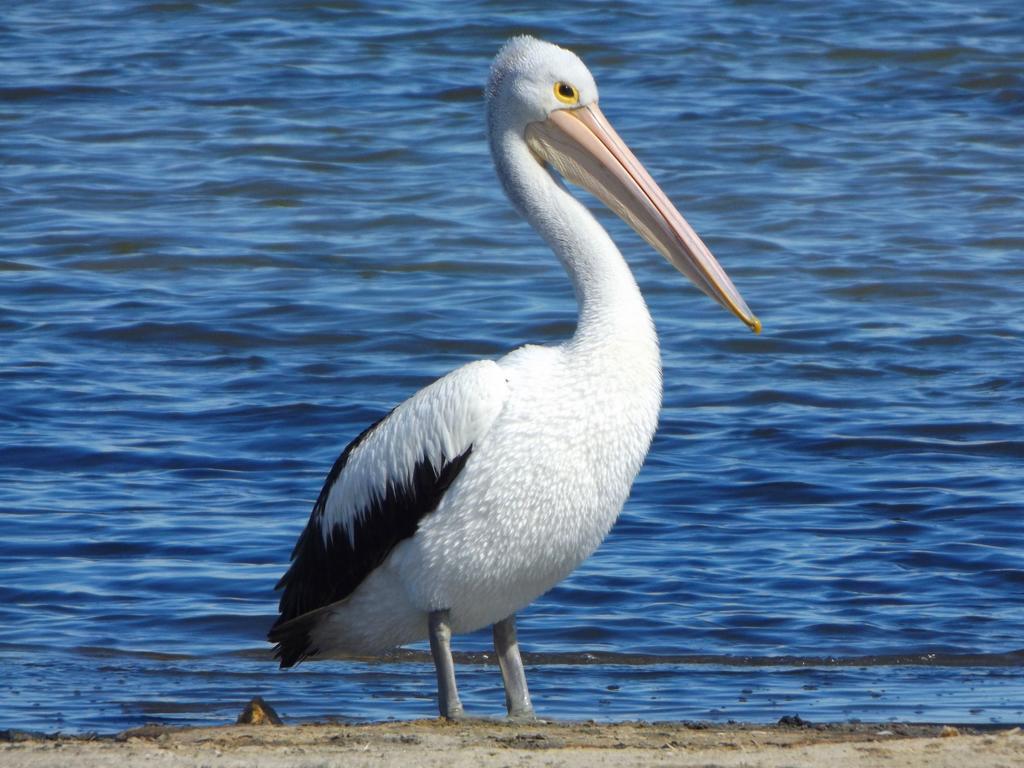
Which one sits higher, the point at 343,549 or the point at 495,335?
the point at 343,549

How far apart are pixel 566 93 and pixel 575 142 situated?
142 millimetres

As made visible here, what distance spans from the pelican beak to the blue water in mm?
1289

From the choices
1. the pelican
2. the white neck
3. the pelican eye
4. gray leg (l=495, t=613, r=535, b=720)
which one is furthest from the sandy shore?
the pelican eye

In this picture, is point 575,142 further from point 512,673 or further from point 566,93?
point 512,673

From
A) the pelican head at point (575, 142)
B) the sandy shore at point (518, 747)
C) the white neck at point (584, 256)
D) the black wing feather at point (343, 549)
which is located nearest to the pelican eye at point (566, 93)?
the pelican head at point (575, 142)

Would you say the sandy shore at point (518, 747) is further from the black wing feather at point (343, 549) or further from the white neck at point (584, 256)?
the white neck at point (584, 256)

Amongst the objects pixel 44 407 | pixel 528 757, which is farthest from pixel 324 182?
pixel 528 757

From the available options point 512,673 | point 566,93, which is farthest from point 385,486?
point 566,93

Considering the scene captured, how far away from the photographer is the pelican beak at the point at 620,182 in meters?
5.16

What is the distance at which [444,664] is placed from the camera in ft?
15.8

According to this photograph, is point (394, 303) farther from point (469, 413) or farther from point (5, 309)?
point (469, 413)

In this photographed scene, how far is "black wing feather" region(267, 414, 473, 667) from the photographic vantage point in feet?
15.7

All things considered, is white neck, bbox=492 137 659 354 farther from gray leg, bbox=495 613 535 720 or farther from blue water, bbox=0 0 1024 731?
blue water, bbox=0 0 1024 731

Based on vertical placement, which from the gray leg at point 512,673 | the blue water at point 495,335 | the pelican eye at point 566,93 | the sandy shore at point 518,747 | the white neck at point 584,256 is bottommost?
the blue water at point 495,335
